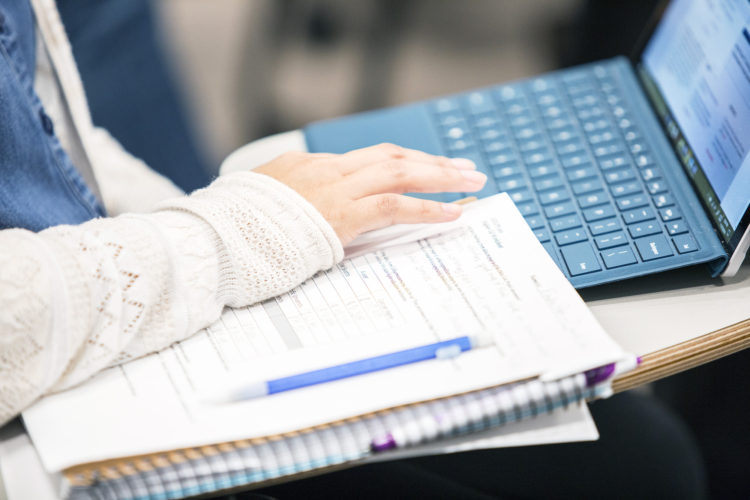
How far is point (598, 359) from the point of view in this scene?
488 mm

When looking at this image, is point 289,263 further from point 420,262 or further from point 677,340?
point 677,340

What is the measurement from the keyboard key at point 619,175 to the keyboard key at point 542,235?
0.33ft

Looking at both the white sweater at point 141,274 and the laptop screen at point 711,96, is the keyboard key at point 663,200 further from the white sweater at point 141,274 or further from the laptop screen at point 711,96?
the white sweater at point 141,274

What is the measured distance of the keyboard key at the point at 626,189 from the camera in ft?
2.17

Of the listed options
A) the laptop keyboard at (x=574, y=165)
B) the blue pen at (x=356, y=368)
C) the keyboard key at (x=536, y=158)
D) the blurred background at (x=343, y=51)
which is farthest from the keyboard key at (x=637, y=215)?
the blurred background at (x=343, y=51)

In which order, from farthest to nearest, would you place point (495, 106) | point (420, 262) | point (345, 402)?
point (495, 106) → point (420, 262) → point (345, 402)

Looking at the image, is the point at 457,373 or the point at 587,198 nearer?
the point at 457,373

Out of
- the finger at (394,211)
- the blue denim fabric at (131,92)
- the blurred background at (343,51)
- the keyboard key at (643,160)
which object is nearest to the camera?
the finger at (394,211)

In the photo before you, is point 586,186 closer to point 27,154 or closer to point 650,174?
point 650,174

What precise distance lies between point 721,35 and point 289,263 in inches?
17.8

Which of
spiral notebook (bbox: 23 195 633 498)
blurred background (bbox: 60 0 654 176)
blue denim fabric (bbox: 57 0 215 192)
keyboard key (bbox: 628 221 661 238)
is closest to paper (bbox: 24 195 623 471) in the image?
spiral notebook (bbox: 23 195 633 498)

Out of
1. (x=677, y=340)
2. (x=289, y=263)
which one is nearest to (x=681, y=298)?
(x=677, y=340)

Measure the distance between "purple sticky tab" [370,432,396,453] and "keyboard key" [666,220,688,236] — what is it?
0.32m

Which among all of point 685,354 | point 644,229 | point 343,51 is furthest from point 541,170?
point 343,51
